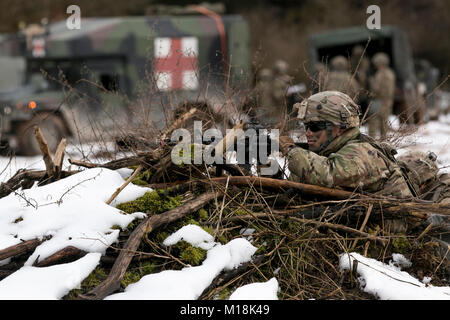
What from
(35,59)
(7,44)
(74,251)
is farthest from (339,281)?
(7,44)

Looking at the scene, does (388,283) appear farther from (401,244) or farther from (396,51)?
(396,51)

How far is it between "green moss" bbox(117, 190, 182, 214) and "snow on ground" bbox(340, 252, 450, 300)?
107cm

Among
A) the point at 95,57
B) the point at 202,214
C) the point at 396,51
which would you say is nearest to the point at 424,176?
the point at 202,214

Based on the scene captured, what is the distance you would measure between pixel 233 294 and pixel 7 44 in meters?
9.16

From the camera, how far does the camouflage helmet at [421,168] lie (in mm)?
3814

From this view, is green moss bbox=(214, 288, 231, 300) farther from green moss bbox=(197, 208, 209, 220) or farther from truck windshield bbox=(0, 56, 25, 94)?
truck windshield bbox=(0, 56, 25, 94)

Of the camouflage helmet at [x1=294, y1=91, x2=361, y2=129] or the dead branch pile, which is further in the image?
the camouflage helmet at [x1=294, y1=91, x2=361, y2=129]

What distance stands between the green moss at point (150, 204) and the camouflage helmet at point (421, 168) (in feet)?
5.39

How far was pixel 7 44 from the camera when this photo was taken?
1045 centimetres

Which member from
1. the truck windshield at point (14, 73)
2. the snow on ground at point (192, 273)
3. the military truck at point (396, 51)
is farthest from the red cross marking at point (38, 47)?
the snow on ground at point (192, 273)

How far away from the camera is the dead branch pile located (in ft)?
9.83

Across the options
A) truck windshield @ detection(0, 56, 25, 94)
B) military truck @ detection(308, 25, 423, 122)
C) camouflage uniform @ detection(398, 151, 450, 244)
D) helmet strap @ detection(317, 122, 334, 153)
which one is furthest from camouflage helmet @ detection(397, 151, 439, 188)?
military truck @ detection(308, 25, 423, 122)
